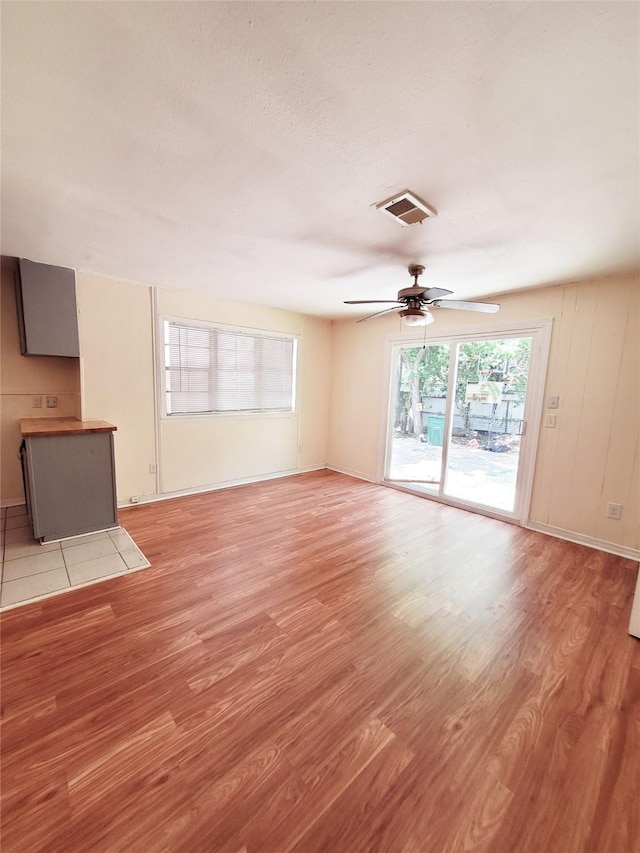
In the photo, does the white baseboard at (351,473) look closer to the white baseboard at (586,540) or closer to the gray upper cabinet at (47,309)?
the white baseboard at (586,540)

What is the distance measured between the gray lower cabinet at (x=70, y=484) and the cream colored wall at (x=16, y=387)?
3.32 feet

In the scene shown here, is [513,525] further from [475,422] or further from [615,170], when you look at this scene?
[615,170]

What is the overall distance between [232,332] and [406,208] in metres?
2.90

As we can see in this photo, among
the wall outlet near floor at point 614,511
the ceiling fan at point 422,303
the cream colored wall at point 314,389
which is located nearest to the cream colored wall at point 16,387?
the cream colored wall at point 314,389

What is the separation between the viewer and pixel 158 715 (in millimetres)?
1403

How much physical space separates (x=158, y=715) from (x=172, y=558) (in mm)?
1332

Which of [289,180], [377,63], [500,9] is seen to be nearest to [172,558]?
[289,180]

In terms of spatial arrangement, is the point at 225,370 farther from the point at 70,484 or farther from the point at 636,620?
the point at 636,620

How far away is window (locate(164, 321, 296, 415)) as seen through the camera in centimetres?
Result: 390

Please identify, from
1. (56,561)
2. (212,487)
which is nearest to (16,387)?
(56,561)

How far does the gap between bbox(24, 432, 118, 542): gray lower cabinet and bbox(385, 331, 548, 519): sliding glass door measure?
3.44m

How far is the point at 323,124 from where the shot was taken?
1.32 metres

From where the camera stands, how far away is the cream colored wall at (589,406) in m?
2.84

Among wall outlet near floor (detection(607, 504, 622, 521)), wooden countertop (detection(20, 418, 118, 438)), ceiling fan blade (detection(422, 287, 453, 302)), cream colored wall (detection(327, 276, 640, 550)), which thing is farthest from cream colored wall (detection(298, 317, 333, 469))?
wall outlet near floor (detection(607, 504, 622, 521))
